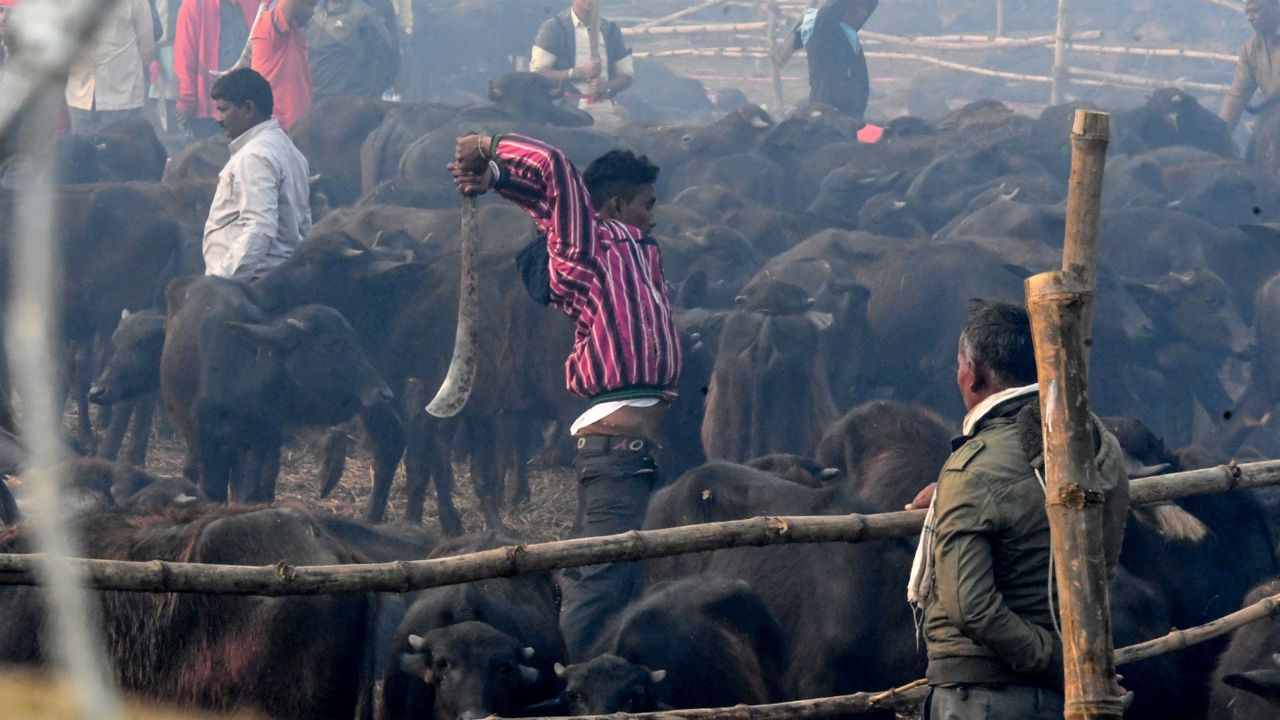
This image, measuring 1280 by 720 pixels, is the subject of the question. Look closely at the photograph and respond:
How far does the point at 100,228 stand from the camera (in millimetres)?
12977

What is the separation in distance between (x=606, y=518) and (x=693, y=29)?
2728cm

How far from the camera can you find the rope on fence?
4652 mm

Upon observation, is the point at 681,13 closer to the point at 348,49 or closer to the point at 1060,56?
the point at 1060,56

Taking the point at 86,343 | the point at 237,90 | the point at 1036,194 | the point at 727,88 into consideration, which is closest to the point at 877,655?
the point at 237,90

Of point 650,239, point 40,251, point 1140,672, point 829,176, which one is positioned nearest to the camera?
point 40,251

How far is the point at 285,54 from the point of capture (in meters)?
16.8

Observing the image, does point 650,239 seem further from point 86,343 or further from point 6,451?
point 86,343

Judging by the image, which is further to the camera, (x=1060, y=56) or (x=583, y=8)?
(x=1060, y=56)

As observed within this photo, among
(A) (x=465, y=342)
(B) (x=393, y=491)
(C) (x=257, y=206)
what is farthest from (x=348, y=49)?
(A) (x=465, y=342)

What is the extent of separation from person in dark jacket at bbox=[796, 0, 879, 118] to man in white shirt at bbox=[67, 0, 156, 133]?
837 centimetres

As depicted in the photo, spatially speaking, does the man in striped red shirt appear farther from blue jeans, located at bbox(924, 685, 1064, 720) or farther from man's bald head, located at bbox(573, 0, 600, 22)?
man's bald head, located at bbox(573, 0, 600, 22)

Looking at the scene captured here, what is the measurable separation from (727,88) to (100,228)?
20.2 metres

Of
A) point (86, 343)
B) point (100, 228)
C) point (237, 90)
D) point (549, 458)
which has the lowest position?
point (549, 458)

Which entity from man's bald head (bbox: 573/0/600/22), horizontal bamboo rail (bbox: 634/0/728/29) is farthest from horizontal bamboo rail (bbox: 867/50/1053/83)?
man's bald head (bbox: 573/0/600/22)
